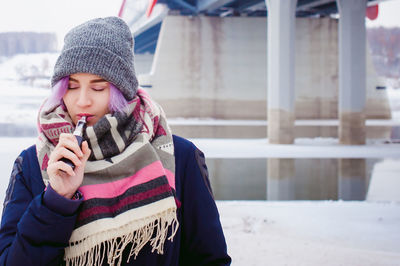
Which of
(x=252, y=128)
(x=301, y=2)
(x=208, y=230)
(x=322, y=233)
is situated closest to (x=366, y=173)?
(x=322, y=233)

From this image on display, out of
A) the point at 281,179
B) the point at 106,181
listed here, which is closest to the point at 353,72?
the point at 281,179

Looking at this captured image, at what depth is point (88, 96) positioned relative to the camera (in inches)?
57.7

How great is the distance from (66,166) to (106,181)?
9.4 inches

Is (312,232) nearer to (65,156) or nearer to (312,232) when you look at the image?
(312,232)

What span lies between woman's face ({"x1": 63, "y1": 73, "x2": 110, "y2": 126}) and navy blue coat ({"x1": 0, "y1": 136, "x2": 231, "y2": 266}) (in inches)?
8.1

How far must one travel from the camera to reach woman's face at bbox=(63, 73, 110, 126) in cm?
147

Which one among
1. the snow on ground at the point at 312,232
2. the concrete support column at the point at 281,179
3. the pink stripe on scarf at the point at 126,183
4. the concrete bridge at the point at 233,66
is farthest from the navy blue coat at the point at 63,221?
the concrete bridge at the point at 233,66

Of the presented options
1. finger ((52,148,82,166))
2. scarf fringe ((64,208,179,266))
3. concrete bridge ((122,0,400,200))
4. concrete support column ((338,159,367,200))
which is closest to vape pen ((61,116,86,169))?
finger ((52,148,82,166))

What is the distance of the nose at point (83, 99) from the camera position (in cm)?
145

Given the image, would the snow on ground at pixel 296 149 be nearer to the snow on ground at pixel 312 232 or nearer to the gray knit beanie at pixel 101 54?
the snow on ground at pixel 312 232

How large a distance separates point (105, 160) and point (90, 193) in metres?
0.13

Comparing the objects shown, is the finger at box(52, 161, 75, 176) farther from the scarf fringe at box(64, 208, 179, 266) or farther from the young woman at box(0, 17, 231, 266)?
the scarf fringe at box(64, 208, 179, 266)

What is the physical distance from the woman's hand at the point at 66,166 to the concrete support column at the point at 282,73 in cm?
1488

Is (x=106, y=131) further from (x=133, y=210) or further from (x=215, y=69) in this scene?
(x=215, y=69)
